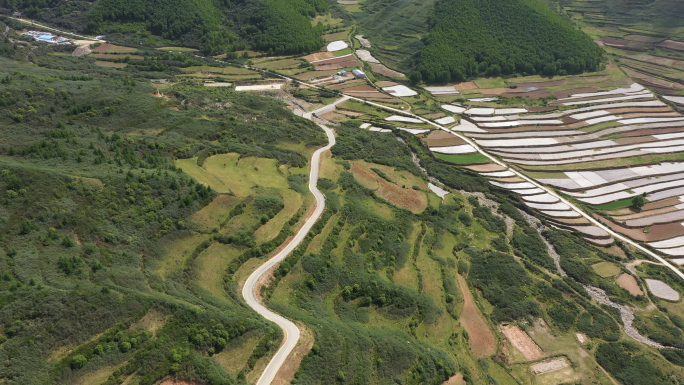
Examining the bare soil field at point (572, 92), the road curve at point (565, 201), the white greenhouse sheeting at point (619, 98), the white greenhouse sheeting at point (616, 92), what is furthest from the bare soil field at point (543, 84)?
the road curve at point (565, 201)

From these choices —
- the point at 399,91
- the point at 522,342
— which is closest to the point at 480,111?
the point at 399,91

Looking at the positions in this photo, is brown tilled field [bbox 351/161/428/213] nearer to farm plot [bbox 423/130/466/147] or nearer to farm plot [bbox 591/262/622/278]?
farm plot [bbox 423/130/466/147]

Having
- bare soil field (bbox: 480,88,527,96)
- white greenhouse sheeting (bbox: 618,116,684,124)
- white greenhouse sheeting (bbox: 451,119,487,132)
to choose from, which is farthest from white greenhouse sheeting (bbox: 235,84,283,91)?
white greenhouse sheeting (bbox: 618,116,684,124)

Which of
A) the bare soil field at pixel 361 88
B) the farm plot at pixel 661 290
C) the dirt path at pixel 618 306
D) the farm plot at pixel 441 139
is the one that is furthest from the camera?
the bare soil field at pixel 361 88

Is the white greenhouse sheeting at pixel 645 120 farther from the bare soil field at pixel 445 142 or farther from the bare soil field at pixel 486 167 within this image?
the bare soil field at pixel 445 142

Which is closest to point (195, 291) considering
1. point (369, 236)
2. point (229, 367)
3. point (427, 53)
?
point (229, 367)

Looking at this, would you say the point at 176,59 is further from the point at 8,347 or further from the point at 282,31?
the point at 8,347
